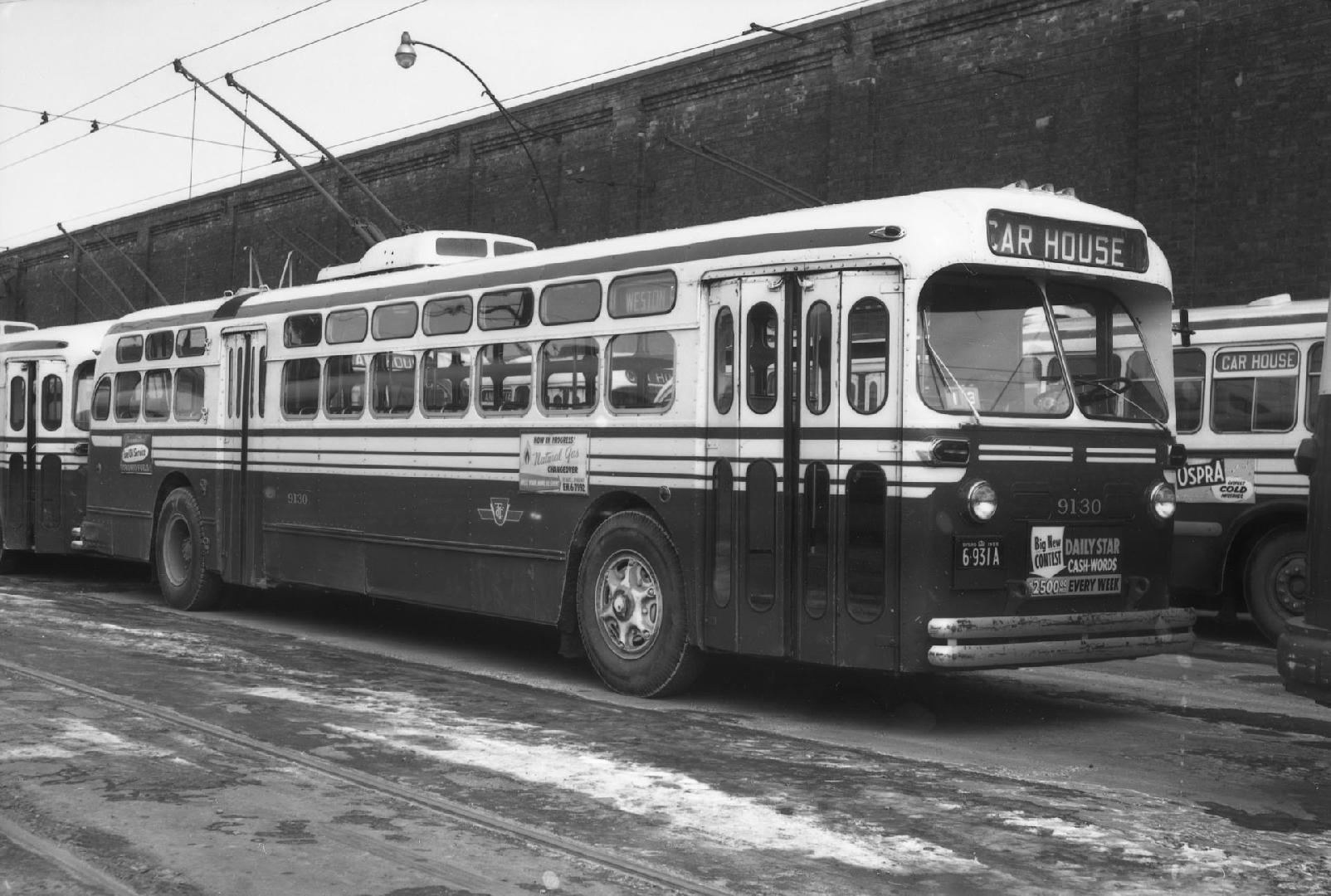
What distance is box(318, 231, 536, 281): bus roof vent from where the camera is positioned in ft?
44.2

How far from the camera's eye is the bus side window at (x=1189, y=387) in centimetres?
1351

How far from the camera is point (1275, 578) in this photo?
1297cm

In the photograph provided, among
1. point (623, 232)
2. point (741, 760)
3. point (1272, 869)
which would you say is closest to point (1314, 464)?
point (1272, 869)

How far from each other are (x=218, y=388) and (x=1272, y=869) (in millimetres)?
10828

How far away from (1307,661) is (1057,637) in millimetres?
1982

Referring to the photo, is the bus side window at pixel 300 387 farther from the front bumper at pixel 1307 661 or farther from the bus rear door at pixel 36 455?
the front bumper at pixel 1307 661

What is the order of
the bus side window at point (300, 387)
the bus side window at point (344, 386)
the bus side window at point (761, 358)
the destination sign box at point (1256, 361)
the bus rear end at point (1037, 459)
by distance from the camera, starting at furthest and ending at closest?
the bus side window at point (300, 387) < the destination sign box at point (1256, 361) < the bus side window at point (344, 386) < the bus side window at point (761, 358) < the bus rear end at point (1037, 459)

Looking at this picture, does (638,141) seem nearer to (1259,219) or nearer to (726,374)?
(1259,219)

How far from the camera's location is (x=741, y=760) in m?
7.67

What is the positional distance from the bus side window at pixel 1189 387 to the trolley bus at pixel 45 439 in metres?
11.4

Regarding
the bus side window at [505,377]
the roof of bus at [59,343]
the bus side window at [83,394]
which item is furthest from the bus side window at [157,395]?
the bus side window at [505,377]

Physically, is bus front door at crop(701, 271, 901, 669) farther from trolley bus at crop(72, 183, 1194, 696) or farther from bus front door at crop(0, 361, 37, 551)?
bus front door at crop(0, 361, 37, 551)

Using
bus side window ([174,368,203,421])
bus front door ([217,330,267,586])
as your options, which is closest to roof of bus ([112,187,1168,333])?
bus front door ([217,330,267,586])

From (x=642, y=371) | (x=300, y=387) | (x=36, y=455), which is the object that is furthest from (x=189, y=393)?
(x=642, y=371)
